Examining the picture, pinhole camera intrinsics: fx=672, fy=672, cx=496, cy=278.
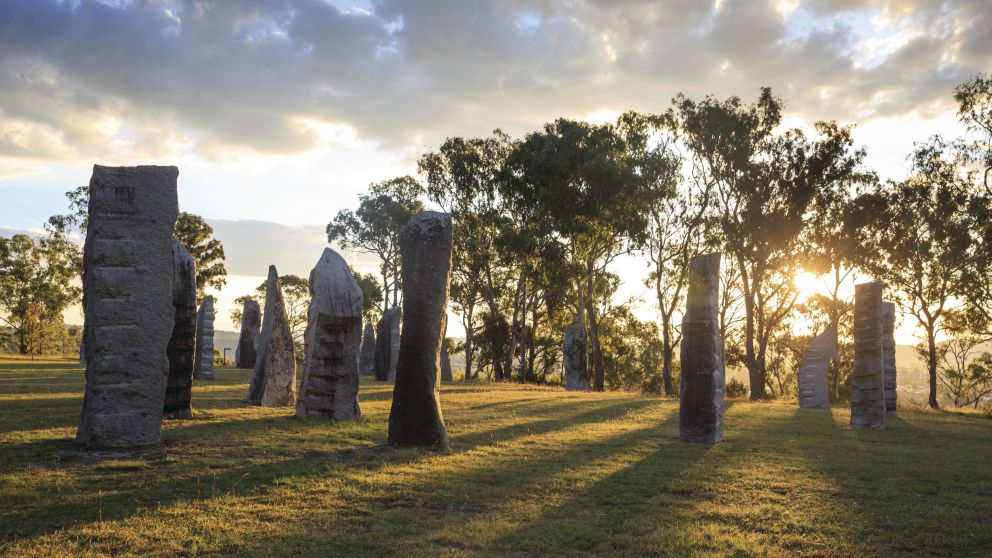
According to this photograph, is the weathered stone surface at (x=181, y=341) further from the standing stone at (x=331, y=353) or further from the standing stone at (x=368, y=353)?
the standing stone at (x=368, y=353)

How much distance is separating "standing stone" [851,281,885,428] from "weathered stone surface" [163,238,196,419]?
635 inches

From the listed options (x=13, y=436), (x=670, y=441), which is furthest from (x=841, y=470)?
(x=13, y=436)

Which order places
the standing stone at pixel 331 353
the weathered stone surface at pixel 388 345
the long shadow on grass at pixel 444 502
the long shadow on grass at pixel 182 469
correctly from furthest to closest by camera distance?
the weathered stone surface at pixel 388 345 → the standing stone at pixel 331 353 → the long shadow on grass at pixel 182 469 → the long shadow on grass at pixel 444 502

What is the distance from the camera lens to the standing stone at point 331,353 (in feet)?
45.6

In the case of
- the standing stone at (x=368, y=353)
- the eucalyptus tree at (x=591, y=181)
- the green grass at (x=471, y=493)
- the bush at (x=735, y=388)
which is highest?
the eucalyptus tree at (x=591, y=181)

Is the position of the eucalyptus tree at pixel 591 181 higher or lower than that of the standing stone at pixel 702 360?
higher

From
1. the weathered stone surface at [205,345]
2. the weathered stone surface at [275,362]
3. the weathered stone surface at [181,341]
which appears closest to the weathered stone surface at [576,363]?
the weathered stone surface at [205,345]

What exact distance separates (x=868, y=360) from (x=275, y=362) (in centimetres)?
1498

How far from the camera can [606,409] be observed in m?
20.1

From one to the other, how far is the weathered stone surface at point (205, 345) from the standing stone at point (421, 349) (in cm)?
1589

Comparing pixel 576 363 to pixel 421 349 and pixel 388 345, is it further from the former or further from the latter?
pixel 421 349

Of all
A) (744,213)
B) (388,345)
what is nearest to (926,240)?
(744,213)

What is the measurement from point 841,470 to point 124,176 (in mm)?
12310

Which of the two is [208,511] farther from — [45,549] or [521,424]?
[521,424]
